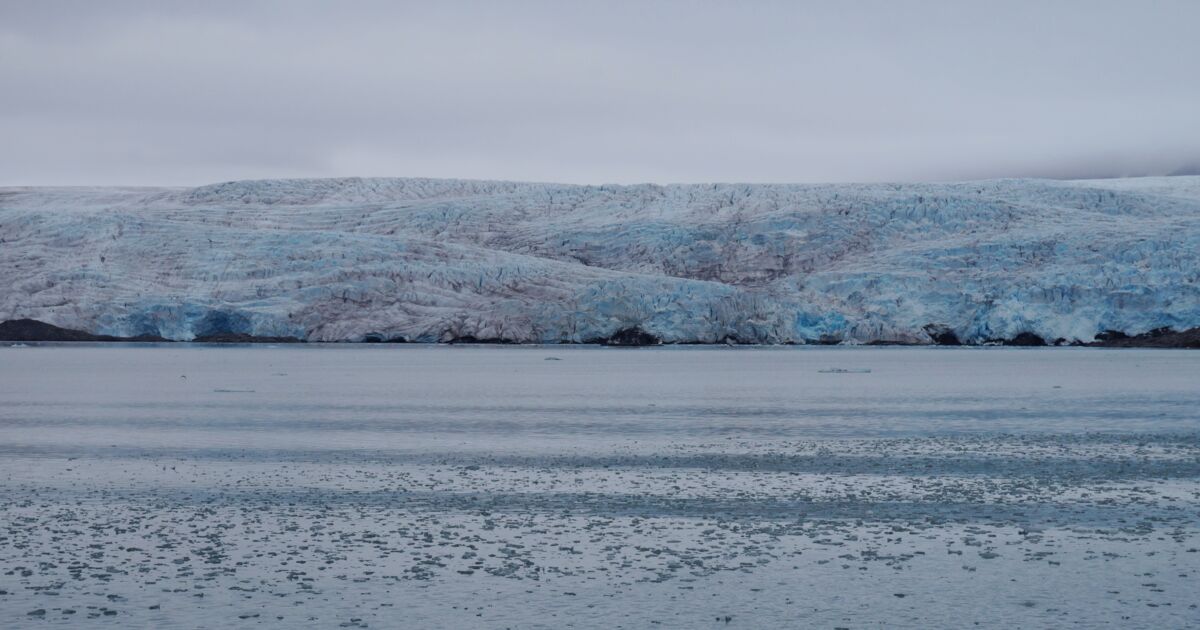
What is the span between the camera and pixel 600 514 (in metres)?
7.68

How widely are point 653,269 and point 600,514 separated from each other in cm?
3648

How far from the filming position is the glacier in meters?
36.6

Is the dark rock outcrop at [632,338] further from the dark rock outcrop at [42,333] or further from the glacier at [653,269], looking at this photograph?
the dark rock outcrop at [42,333]

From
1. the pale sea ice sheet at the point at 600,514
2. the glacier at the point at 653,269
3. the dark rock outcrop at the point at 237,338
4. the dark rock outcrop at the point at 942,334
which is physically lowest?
the pale sea ice sheet at the point at 600,514

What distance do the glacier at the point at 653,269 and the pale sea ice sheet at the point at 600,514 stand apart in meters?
19.5

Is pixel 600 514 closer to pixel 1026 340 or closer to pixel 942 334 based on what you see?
pixel 942 334

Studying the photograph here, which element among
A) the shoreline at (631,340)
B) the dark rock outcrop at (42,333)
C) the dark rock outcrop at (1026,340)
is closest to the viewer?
the dark rock outcrop at (1026,340)

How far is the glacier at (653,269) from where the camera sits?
120ft

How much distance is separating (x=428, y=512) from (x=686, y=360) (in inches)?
1021

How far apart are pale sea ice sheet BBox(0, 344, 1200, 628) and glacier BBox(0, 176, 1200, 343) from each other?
19.5m

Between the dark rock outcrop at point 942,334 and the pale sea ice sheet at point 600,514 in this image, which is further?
the dark rock outcrop at point 942,334

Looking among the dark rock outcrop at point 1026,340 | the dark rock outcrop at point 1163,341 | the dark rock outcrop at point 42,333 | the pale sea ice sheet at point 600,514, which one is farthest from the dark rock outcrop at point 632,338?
the pale sea ice sheet at point 600,514

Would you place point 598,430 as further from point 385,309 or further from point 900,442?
point 385,309

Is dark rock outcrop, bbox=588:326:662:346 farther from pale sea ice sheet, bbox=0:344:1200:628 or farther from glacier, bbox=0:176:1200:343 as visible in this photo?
pale sea ice sheet, bbox=0:344:1200:628
